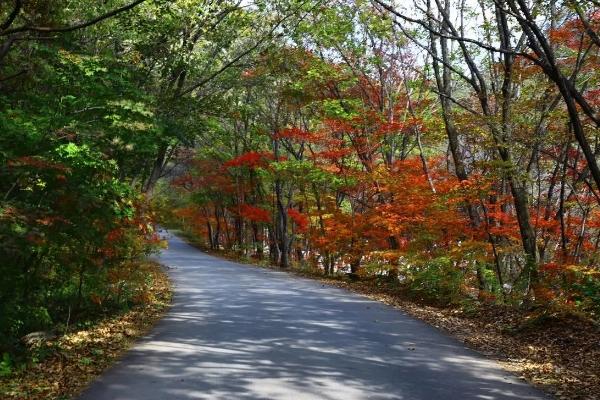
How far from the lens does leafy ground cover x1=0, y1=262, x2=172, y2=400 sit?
5578 millimetres

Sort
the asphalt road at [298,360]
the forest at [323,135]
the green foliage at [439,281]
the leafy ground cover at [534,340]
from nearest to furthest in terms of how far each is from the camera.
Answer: the asphalt road at [298,360] → the leafy ground cover at [534,340] → the forest at [323,135] → the green foliage at [439,281]

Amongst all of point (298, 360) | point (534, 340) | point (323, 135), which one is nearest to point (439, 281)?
point (534, 340)

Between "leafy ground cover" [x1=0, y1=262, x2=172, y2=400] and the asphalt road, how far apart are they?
254 millimetres

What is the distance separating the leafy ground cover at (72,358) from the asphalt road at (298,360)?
254mm

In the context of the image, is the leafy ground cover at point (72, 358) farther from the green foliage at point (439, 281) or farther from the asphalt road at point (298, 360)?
the green foliage at point (439, 281)

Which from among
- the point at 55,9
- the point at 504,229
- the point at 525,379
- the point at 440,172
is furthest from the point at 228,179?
the point at 525,379

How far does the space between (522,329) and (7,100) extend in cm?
1025

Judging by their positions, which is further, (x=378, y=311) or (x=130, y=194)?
(x=378, y=311)

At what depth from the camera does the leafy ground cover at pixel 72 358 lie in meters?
5.58

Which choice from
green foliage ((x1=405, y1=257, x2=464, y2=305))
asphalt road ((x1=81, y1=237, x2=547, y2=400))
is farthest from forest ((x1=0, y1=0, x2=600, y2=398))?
asphalt road ((x1=81, y1=237, x2=547, y2=400))

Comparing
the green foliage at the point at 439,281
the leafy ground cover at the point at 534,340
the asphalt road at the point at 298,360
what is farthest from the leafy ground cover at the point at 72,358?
the green foliage at the point at 439,281

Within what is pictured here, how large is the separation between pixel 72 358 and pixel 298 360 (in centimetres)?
293

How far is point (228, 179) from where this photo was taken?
105 ft

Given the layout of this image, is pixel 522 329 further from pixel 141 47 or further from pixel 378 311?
pixel 141 47
